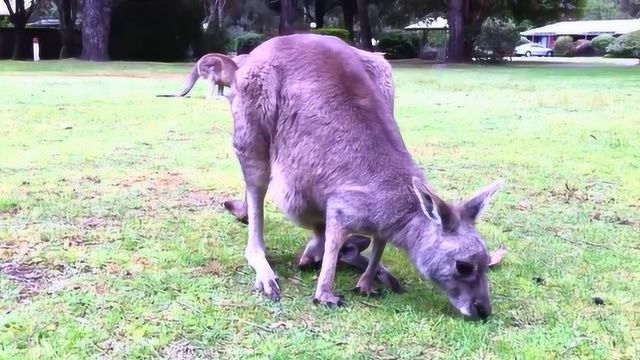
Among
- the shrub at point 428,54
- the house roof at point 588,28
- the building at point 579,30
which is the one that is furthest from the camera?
the building at point 579,30

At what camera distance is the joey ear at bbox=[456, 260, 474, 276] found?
380cm

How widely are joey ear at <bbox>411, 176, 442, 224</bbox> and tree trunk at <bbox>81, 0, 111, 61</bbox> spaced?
28180mm

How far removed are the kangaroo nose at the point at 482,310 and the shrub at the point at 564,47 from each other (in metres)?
59.8

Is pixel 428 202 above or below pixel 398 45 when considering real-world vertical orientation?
below

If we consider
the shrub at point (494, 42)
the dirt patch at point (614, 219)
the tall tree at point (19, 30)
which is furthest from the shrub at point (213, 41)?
the dirt patch at point (614, 219)

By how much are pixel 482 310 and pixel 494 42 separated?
33.3 m

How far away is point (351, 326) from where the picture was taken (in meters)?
3.80

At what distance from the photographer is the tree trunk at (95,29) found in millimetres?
30359

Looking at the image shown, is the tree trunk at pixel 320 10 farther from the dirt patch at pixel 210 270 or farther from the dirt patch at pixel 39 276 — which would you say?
the dirt patch at pixel 39 276

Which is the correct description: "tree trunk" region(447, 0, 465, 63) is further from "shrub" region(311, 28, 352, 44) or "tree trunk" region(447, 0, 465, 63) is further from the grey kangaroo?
the grey kangaroo

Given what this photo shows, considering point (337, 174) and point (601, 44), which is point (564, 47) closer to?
point (601, 44)

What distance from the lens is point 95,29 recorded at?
30703mm

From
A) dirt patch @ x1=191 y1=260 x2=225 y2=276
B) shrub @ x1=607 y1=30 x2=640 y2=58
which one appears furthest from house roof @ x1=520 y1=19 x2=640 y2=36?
dirt patch @ x1=191 y1=260 x2=225 y2=276

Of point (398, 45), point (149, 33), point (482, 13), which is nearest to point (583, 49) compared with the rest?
point (398, 45)
